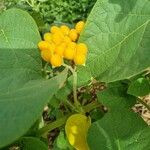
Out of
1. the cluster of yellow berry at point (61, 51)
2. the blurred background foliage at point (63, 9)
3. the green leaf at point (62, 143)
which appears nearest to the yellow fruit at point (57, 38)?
the cluster of yellow berry at point (61, 51)

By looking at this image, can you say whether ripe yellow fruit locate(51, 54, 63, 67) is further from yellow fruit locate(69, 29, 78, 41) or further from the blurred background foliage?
the blurred background foliage

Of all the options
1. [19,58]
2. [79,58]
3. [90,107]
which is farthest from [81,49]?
[90,107]

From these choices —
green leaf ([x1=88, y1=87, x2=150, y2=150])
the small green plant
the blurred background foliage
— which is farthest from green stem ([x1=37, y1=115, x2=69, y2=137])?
the blurred background foliage

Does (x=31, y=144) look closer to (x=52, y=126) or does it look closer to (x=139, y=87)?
(x=52, y=126)

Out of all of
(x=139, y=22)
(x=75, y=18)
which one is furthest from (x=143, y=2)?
(x=75, y=18)

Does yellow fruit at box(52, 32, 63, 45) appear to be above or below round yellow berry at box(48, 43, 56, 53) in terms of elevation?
above

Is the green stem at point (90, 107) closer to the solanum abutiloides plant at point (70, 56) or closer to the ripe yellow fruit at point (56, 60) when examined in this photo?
the solanum abutiloides plant at point (70, 56)
